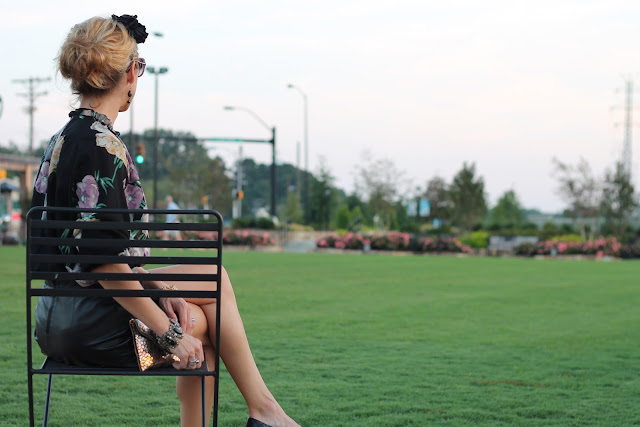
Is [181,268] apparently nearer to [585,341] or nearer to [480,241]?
[585,341]

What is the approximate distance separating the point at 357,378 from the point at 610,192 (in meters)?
52.7

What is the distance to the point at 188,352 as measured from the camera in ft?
8.80

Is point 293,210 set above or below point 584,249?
above

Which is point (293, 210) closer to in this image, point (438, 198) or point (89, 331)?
point (438, 198)

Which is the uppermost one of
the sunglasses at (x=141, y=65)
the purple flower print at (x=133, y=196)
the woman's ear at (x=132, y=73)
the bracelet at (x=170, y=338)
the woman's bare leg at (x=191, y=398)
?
the sunglasses at (x=141, y=65)

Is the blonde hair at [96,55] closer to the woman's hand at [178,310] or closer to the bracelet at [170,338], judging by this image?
the woman's hand at [178,310]

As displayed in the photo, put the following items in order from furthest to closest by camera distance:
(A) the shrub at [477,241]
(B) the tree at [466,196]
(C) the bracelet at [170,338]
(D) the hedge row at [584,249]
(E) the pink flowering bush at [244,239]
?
(B) the tree at [466,196] → (A) the shrub at [477,241] → (E) the pink flowering bush at [244,239] → (D) the hedge row at [584,249] → (C) the bracelet at [170,338]

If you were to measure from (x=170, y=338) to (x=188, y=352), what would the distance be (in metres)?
0.08

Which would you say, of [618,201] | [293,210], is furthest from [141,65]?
[293,210]

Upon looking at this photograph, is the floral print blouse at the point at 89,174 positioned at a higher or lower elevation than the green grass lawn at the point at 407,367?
higher

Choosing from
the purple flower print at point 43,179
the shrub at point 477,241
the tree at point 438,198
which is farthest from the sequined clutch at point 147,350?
the tree at point 438,198

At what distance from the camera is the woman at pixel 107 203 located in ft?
8.63

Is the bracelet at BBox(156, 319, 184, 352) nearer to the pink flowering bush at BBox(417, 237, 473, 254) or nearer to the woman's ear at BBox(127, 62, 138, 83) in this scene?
the woman's ear at BBox(127, 62, 138, 83)

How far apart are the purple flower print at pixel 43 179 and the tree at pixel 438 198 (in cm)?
7124
